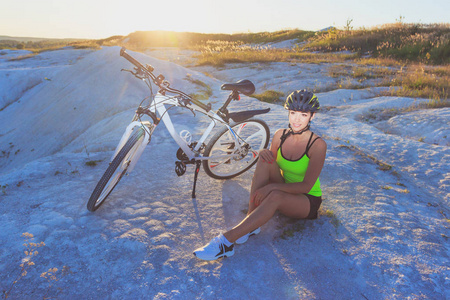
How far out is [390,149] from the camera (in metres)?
Answer: 5.49

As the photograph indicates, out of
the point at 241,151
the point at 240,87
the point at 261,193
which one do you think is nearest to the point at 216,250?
the point at 261,193

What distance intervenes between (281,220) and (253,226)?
2.34ft

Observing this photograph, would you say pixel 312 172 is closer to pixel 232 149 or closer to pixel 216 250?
pixel 216 250

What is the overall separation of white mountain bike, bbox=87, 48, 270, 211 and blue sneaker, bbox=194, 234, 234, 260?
3.98ft

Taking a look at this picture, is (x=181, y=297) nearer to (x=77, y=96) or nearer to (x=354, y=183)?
(x=354, y=183)

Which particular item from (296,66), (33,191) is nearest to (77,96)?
(33,191)

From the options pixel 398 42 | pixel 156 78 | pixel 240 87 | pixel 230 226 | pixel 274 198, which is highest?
pixel 398 42

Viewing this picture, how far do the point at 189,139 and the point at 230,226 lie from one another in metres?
1.38

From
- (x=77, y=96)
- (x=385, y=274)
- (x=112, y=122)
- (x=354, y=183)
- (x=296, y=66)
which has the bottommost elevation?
(x=385, y=274)

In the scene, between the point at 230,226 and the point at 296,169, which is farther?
the point at 230,226

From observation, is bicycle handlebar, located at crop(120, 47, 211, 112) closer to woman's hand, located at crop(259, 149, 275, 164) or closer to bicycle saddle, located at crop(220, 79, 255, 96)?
bicycle saddle, located at crop(220, 79, 255, 96)

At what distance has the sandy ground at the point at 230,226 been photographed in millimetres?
2447


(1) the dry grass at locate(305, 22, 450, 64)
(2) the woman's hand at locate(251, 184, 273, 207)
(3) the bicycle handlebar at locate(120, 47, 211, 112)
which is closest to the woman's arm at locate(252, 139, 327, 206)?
(2) the woman's hand at locate(251, 184, 273, 207)

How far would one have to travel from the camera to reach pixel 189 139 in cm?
391
